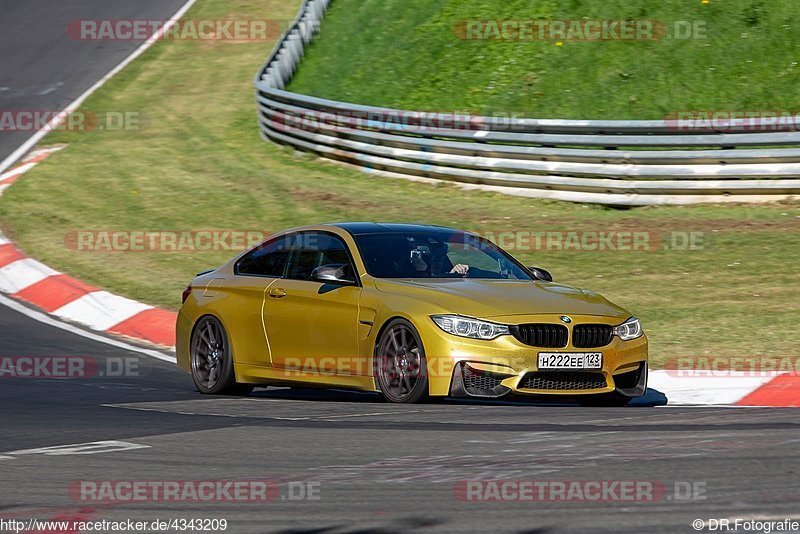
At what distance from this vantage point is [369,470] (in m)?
6.98

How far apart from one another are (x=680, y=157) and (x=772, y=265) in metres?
3.37

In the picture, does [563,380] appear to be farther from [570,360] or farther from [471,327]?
[471,327]

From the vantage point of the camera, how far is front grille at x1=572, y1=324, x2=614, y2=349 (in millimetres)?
9672

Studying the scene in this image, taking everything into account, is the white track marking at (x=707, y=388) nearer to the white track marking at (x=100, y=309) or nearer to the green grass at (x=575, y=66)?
the white track marking at (x=100, y=309)

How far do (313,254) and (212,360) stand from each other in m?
1.25

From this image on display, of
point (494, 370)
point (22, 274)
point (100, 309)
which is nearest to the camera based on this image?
point (494, 370)

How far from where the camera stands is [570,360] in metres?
9.59

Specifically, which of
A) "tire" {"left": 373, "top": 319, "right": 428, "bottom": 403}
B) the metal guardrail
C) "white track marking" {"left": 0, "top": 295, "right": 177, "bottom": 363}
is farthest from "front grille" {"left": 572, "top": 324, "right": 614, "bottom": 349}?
the metal guardrail

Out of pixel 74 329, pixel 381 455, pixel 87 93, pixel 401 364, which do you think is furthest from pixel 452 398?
pixel 87 93

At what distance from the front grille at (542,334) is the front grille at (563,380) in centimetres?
20

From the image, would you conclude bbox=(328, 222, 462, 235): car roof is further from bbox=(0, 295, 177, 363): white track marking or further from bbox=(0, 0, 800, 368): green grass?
bbox=(0, 295, 177, 363): white track marking

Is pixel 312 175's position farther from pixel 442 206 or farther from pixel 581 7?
pixel 581 7

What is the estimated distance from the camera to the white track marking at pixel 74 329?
13.4 meters

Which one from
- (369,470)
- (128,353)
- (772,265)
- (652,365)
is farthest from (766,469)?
(772,265)
